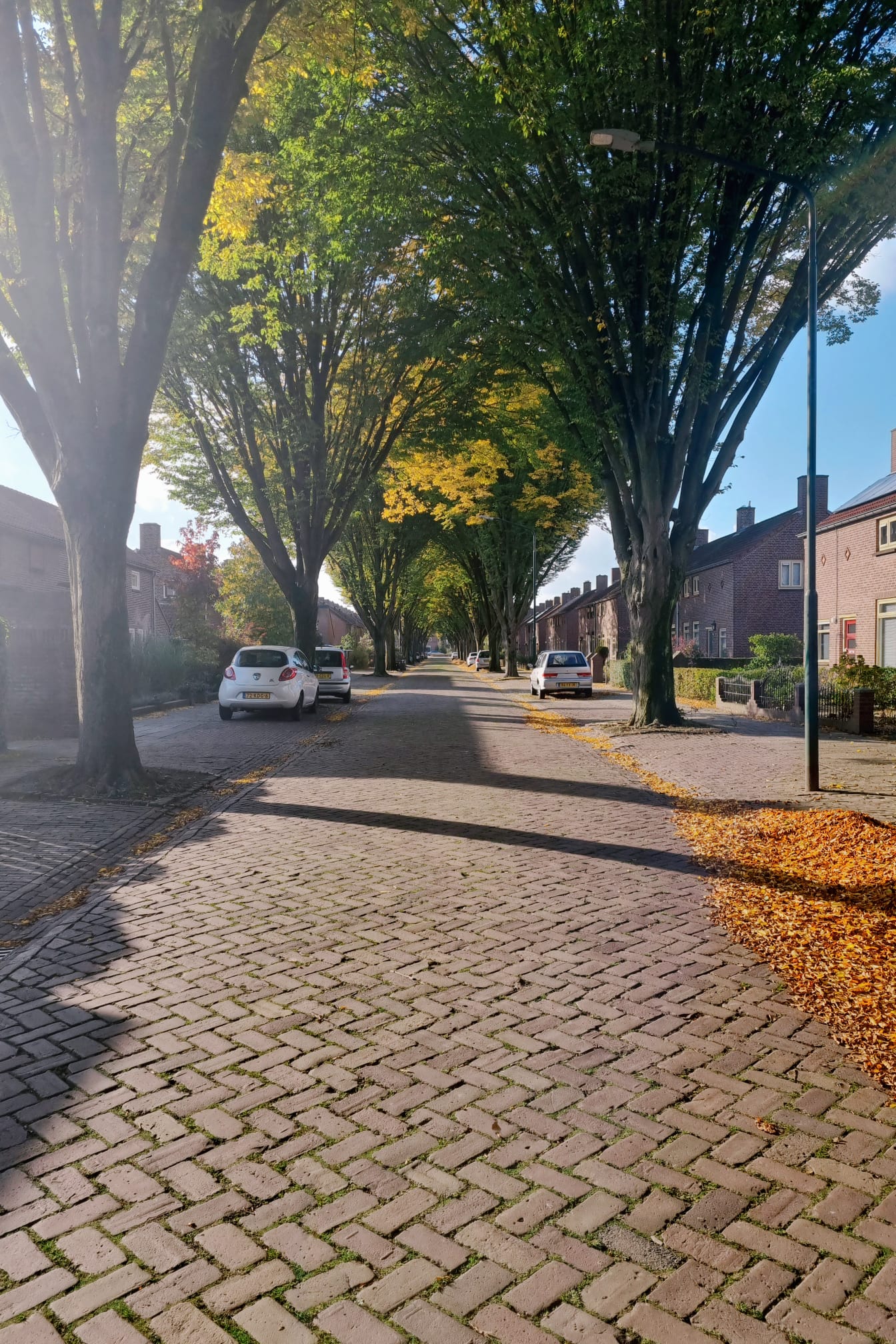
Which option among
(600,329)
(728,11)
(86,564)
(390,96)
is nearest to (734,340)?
(600,329)

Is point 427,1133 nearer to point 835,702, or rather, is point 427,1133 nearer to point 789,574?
point 835,702

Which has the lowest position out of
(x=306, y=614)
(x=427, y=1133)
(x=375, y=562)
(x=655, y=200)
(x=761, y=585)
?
(x=427, y=1133)

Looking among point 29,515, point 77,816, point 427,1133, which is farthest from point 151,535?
point 427,1133

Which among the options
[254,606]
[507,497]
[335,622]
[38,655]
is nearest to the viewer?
[38,655]

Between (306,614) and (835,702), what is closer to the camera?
(835,702)

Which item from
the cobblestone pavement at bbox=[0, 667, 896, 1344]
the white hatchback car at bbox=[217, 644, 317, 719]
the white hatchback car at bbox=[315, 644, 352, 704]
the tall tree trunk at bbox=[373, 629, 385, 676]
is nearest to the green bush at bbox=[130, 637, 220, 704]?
the white hatchback car at bbox=[315, 644, 352, 704]

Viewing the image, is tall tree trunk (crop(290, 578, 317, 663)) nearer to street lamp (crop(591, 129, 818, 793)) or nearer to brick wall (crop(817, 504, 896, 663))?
brick wall (crop(817, 504, 896, 663))

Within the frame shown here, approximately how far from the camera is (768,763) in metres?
13.5

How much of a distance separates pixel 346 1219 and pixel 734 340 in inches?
688

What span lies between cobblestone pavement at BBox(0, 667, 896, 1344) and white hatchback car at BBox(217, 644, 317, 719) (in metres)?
14.8

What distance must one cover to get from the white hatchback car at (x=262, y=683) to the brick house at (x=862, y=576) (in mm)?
15125

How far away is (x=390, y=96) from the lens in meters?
15.0

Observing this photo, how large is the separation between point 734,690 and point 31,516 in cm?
2649

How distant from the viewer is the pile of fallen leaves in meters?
4.25
